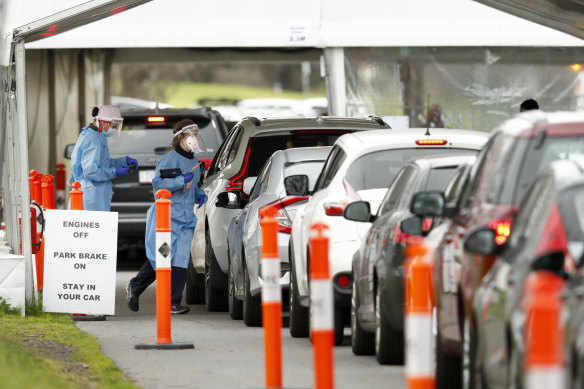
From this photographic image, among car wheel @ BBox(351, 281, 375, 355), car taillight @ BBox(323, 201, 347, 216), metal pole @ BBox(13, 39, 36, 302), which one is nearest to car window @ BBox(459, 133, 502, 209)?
car wheel @ BBox(351, 281, 375, 355)

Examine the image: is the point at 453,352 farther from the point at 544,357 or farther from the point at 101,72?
the point at 101,72

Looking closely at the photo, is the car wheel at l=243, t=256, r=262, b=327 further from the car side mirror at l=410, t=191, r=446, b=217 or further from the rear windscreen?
the car side mirror at l=410, t=191, r=446, b=217

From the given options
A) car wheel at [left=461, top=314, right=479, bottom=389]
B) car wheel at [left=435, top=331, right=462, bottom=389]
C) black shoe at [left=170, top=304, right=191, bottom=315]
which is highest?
car wheel at [left=461, top=314, right=479, bottom=389]

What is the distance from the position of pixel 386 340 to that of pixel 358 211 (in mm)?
1021

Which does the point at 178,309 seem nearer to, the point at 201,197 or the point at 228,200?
the point at 201,197

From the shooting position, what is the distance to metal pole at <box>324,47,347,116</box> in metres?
27.5

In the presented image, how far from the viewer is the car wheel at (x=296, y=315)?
13.3 m

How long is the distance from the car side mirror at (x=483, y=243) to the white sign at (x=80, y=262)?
25.5 feet

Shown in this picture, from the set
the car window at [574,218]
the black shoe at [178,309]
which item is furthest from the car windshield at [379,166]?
the car window at [574,218]

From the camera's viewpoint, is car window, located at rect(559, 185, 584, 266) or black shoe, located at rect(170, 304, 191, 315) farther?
black shoe, located at rect(170, 304, 191, 315)

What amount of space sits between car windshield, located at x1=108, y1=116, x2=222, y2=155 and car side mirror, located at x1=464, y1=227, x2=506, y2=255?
13.5 metres

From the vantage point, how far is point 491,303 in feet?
23.8

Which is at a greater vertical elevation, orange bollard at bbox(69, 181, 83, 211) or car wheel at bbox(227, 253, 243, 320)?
orange bollard at bbox(69, 181, 83, 211)

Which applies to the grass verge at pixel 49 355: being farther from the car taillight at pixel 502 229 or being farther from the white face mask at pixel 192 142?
the car taillight at pixel 502 229
